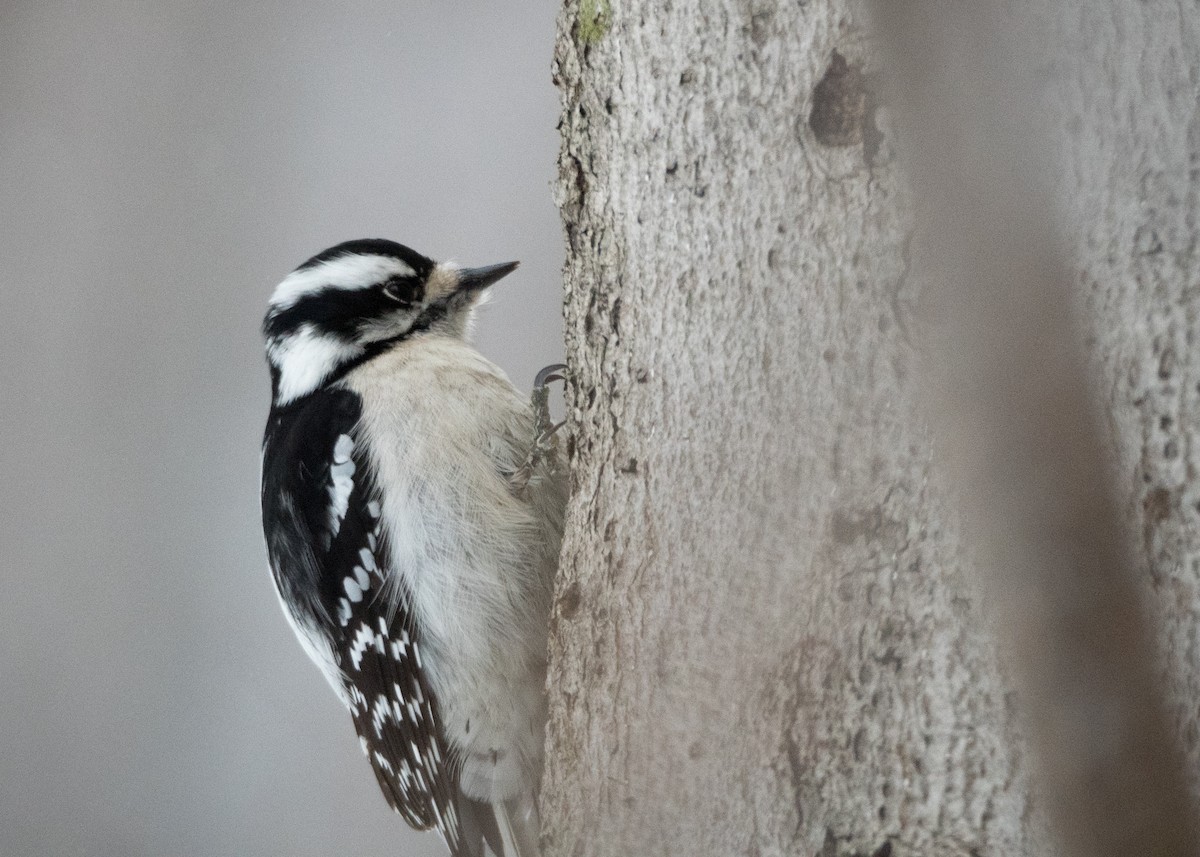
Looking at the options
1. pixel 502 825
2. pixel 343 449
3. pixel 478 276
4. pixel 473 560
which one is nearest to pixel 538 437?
pixel 473 560

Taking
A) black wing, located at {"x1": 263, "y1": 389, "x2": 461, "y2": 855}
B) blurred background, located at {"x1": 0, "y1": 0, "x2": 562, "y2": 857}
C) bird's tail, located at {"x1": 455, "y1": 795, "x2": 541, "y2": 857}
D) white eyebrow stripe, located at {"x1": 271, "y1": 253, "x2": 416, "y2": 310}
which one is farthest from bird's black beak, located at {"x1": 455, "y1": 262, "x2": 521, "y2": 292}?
bird's tail, located at {"x1": 455, "y1": 795, "x2": 541, "y2": 857}

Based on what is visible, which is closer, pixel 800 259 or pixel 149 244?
pixel 800 259

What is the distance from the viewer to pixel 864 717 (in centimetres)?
111

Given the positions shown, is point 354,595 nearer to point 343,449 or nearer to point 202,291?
point 343,449

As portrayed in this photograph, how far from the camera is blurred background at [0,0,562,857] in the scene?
276cm

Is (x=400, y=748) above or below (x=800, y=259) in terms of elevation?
below

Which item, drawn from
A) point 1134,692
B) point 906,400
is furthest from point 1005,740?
point 1134,692

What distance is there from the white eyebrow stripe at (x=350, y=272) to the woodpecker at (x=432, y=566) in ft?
0.53

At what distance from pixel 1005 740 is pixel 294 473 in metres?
1.38

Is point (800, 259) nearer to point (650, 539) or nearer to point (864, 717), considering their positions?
point (650, 539)

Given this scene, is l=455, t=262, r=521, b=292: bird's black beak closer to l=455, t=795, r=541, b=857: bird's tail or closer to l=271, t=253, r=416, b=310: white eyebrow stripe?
l=271, t=253, r=416, b=310: white eyebrow stripe

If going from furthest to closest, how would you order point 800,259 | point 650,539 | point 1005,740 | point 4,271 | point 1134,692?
point 4,271 → point 650,539 → point 800,259 → point 1005,740 → point 1134,692

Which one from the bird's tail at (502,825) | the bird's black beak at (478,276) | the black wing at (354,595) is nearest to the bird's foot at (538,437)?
the black wing at (354,595)

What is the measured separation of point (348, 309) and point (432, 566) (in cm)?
60
